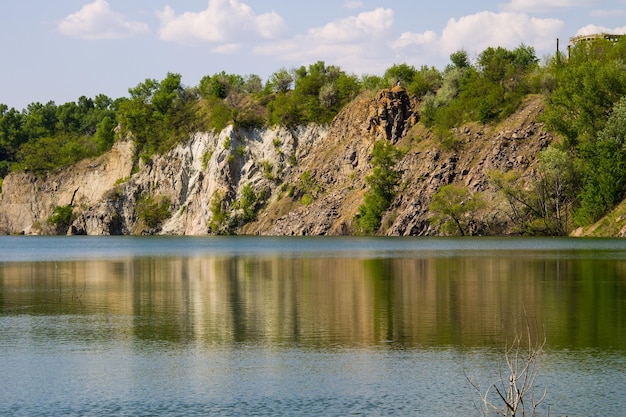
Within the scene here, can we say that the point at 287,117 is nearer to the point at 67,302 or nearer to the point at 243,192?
the point at 243,192

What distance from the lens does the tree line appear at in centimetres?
12156

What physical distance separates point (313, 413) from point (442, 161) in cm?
12132

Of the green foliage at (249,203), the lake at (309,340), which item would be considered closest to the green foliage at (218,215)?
the green foliage at (249,203)

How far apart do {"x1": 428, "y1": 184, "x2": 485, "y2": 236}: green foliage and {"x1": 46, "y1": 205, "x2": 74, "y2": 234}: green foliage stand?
90185 mm

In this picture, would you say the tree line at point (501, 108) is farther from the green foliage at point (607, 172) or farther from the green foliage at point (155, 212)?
the green foliage at point (155, 212)

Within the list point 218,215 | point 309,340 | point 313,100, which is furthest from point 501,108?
point 309,340

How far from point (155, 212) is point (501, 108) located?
7039 cm

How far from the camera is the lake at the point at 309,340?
84.0ft

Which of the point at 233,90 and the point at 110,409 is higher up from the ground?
the point at 233,90

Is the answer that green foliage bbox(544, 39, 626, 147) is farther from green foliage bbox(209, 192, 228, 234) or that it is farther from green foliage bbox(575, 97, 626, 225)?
green foliage bbox(209, 192, 228, 234)

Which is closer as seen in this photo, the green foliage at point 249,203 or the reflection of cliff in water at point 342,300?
the reflection of cliff in water at point 342,300

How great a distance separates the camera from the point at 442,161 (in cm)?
14338

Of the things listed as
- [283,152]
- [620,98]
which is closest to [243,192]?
[283,152]

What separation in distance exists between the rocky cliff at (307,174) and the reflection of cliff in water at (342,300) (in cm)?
6350
